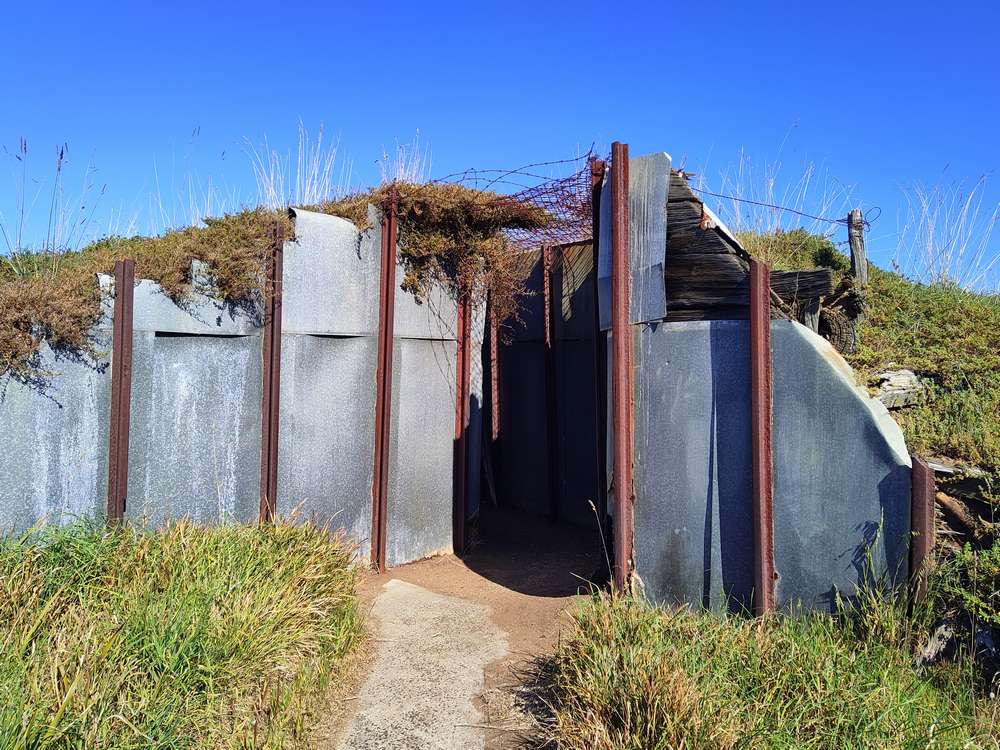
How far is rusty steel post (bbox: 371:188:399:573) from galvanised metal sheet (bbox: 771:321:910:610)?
362 cm

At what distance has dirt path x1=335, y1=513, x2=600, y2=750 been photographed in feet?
13.5

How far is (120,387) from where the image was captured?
18.0 ft

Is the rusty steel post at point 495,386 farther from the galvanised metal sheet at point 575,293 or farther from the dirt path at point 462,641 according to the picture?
the dirt path at point 462,641

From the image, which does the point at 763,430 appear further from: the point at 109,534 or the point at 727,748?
the point at 109,534

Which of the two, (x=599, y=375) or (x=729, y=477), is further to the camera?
(x=599, y=375)

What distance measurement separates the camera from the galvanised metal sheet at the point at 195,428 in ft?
18.5

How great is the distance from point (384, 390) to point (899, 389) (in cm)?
441

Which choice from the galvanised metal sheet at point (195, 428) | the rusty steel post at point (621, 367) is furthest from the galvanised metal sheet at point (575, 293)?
the galvanised metal sheet at point (195, 428)

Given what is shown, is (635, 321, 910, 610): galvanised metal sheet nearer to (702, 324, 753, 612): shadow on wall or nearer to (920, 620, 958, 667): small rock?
(702, 324, 753, 612): shadow on wall

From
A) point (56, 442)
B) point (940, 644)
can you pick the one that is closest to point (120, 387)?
point (56, 442)

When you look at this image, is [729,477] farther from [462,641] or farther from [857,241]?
[857,241]

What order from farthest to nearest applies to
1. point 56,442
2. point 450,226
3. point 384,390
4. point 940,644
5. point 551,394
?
point 551,394, point 450,226, point 384,390, point 56,442, point 940,644

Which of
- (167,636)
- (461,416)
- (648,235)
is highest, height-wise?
(648,235)

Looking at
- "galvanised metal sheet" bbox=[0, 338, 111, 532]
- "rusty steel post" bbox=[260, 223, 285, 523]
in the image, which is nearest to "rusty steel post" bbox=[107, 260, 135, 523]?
"galvanised metal sheet" bbox=[0, 338, 111, 532]
